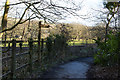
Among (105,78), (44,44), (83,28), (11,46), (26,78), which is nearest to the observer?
(11,46)

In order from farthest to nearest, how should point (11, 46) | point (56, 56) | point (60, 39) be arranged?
1. point (60, 39)
2. point (56, 56)
3. point (11, 46)

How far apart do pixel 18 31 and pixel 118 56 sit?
337 inches

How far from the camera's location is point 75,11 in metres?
6.28

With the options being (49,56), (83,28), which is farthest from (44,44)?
(83,28)

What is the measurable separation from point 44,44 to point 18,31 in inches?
175

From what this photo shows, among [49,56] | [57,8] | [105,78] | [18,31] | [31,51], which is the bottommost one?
[105,78]

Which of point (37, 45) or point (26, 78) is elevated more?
point (37, 45)

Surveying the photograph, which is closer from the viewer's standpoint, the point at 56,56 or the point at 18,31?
the point at 56,56

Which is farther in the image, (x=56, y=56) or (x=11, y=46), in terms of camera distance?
(x=56, y=56)

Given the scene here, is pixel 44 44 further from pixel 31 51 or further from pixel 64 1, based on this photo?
pixel 64 1

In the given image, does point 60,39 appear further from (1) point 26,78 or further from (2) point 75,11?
(1) point 26,78

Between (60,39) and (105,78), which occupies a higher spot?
(60,39)

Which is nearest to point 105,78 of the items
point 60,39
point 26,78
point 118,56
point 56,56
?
point 118,56

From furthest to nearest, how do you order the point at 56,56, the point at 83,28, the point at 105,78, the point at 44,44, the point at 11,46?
the point at 83,28, the point at 56,56, the point at 44,44, the point at 105,78, the point at 11,46
